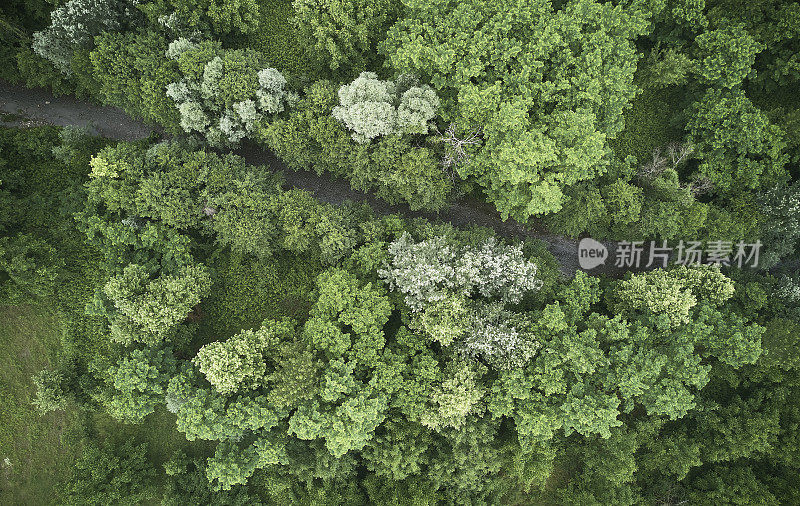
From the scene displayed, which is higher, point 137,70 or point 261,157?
point 137,70

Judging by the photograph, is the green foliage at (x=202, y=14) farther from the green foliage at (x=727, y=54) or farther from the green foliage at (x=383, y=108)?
the green foliage at (x=727, y=54)

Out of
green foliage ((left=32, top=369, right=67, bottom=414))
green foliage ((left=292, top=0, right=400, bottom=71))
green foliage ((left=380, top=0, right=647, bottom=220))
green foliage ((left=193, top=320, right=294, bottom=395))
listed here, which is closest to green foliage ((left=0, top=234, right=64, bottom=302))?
green foliage ((left=32, top=369, right=67, bottom=414))

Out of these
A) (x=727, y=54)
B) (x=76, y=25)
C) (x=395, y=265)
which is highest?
(x=727, y=54)

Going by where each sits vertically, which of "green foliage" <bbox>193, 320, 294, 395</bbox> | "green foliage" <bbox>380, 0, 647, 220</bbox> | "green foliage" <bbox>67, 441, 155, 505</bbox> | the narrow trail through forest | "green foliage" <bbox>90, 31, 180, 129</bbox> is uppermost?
"green foliage" <bbox>380, 0, 647, 220</bbox>

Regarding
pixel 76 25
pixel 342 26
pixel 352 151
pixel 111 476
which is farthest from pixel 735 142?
pixel 111 476

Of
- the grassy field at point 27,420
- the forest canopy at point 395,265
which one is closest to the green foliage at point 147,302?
the forest canopy at point 395,265

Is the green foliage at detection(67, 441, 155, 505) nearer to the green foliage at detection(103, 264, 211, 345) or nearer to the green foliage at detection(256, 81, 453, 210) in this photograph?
the green foliage at detection(103, 264, 211, 345)

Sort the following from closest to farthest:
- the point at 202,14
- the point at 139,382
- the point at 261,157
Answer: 1. the point at 139,382
2. the point at 202,14
3. the point at 261,157

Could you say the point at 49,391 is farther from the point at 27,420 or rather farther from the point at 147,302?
the point at 147,302
